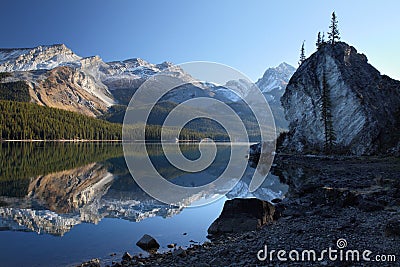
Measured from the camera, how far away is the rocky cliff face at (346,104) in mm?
57844

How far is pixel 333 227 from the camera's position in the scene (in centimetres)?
1430

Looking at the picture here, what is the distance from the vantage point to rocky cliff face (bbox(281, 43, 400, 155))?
57844 mm

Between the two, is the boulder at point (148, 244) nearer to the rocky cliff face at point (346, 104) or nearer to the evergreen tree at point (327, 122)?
the rocky cliff face at point (346, 104)

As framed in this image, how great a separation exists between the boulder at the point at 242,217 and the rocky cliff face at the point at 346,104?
4419 cm

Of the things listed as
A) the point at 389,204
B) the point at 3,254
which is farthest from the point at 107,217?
the point at 389,204

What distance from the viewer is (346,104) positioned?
211ft

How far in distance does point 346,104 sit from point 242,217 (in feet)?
178

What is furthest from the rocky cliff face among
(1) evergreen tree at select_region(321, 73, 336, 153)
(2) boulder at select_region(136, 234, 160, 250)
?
(2) boulder at select_region(136, 234, 160, 250)

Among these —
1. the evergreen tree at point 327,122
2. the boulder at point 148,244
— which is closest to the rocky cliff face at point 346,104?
the evergreen tree at point 327,122

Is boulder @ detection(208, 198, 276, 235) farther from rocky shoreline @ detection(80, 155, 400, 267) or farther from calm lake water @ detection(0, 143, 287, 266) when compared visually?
calm lake water @ detection(0, 143, 287, 266)

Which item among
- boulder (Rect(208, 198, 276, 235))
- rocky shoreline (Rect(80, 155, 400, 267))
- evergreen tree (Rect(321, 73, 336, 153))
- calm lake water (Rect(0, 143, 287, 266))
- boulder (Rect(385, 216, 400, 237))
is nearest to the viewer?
rocky shoreline (Rect(80, 155, 400, 267))

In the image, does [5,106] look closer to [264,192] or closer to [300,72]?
[300,72]

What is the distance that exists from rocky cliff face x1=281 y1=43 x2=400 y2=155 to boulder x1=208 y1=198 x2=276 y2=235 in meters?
44.2

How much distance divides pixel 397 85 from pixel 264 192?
5060cm
